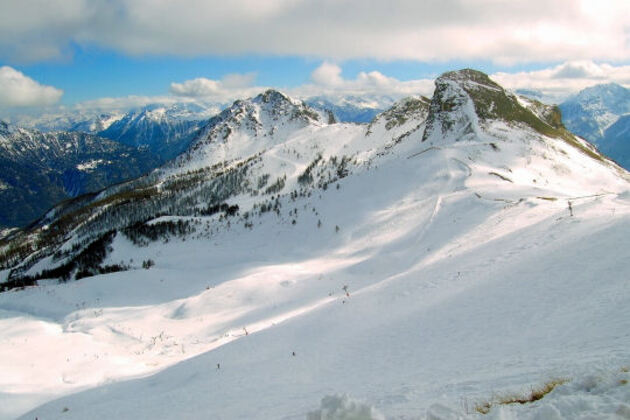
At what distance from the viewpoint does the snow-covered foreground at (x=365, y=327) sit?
782cm

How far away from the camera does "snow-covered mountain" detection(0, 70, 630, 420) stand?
7.30m

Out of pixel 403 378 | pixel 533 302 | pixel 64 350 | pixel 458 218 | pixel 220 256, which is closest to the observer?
pixel 403 378

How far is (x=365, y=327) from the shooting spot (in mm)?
14656

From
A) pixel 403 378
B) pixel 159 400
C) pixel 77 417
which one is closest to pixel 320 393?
pixel 403 378

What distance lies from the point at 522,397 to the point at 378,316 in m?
10.2

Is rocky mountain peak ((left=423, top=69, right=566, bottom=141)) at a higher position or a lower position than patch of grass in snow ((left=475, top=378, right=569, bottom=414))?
higher

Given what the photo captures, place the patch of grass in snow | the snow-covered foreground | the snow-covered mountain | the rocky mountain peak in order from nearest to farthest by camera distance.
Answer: the patch of grass in snow, the snow-covered mountain, the snow-covered foreground, the rocky mountain peak

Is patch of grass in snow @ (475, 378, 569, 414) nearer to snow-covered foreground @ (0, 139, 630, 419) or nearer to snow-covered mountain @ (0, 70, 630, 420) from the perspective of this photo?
snow-covered mountain @ (0, 70, 630, 420)

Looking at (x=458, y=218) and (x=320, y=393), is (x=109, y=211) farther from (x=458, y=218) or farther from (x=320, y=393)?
(x=320, y=393)

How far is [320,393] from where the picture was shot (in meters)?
9.30

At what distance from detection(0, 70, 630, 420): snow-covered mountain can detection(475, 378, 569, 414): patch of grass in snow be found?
0.08 metres

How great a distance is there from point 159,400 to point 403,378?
845 cm

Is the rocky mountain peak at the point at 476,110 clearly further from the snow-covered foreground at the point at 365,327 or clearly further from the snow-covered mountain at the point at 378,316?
the snow-covered foreground at the point at 365,327

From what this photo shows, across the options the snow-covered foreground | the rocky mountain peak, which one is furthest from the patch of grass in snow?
the rocky mountain peak
